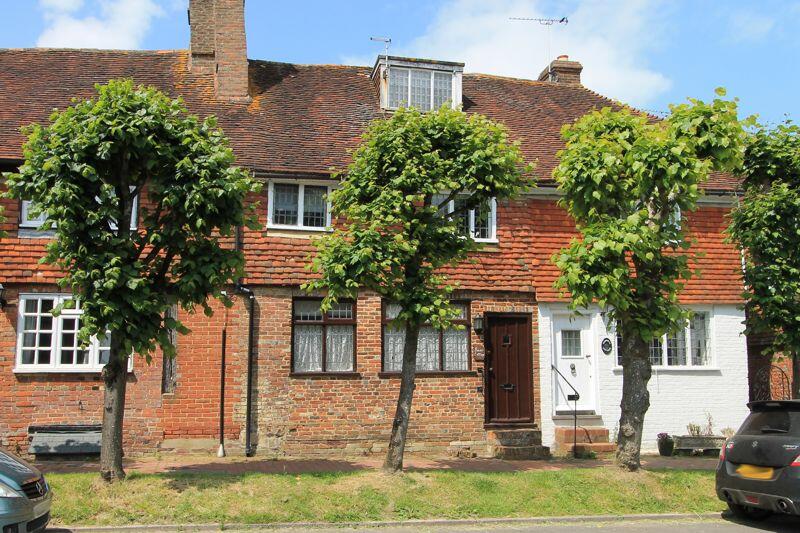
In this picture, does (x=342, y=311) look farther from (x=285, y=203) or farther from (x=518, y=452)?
(x=518, y=452)

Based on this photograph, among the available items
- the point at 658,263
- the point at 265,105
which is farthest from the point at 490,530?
the point at 265,105

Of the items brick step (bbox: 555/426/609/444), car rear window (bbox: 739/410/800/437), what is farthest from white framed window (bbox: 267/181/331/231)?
car rear window (bbox: 739/410/800/437)

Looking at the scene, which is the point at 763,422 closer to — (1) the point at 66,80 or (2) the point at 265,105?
(2) the point at 265,105

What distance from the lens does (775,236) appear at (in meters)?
13.4

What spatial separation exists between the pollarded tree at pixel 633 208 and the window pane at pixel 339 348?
5.27 meters

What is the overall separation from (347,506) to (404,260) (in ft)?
12.1

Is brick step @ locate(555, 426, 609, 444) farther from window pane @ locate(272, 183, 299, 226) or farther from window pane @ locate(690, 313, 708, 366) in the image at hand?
window pane @ locate(272, 183, 299, 226)

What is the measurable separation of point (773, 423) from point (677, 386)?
6.96 meters

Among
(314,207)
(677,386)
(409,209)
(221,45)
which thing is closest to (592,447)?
(677,386)

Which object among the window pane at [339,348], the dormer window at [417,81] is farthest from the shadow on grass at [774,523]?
the dormer window at [417,81]

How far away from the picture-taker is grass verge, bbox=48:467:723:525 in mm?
9609

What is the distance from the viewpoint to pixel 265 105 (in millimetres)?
18047

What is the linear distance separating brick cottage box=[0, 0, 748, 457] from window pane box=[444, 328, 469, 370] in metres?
0.03

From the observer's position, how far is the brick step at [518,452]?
49.3 ft
